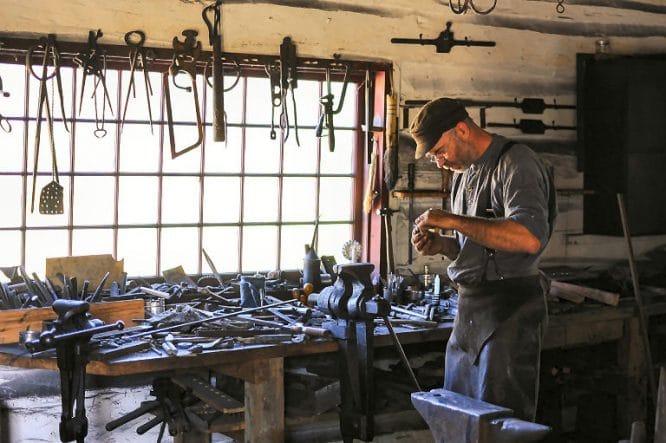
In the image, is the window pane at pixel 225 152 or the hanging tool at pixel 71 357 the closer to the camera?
the hanging tool at pixel 71 357

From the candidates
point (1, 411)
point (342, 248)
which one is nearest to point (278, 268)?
Result: point (342, 248)

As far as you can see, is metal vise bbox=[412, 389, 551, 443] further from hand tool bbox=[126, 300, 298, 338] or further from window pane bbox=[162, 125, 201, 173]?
window pane bbox=[162, 125, 201, 173]

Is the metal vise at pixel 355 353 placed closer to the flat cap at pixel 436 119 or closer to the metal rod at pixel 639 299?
the flat cap at pixel 436 119

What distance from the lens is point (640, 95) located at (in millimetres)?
5301

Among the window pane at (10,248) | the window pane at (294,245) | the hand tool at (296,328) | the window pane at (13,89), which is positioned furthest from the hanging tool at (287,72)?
the window pane at (10,248)

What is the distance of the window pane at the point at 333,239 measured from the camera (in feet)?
16.4

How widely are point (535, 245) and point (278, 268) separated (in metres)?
2.06

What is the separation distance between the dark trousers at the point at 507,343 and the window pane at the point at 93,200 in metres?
1.95

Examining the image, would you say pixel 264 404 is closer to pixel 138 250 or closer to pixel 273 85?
pixel 138 250

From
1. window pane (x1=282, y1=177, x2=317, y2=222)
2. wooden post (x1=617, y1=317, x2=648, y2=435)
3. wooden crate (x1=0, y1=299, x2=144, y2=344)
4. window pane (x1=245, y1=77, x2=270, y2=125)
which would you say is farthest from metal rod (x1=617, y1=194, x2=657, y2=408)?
wooden crate (x1=0, y1=299, x2=144, y2=344)

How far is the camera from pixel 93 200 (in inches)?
176

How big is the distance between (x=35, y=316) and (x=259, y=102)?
5.59 feet

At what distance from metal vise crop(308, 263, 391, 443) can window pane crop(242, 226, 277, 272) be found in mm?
1042

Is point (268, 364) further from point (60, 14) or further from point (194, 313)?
point (60, 14)
